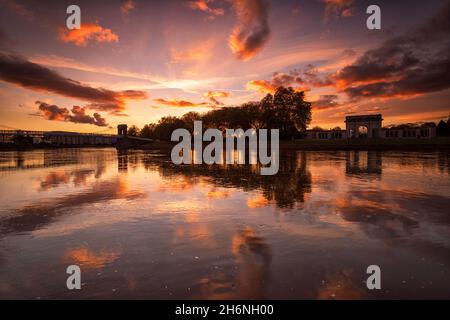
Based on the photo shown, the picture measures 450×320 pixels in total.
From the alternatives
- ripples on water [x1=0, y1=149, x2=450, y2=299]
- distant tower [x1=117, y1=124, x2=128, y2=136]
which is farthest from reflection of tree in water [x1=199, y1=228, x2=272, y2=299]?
distant tower [x1=117, y1=124, x2=128, y2=136]

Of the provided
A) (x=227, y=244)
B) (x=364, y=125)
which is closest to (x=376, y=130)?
(x=364, y=125)

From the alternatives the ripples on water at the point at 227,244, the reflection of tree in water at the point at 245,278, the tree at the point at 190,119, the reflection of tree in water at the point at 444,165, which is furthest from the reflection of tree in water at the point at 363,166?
the tree at the point at 190,119

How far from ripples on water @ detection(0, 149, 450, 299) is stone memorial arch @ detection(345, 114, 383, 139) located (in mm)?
85497

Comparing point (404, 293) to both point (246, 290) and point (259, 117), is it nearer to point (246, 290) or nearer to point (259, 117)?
point (246, 290)

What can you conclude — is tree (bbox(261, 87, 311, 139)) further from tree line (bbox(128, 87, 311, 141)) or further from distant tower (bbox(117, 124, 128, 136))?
distant tower (bbox(117, 124, 128, 136))

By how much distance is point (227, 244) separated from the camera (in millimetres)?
6211

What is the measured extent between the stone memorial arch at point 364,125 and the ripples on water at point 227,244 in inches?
3366

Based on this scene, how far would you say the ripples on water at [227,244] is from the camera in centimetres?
442

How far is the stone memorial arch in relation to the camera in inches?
3458

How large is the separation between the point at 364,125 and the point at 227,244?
94.7 m

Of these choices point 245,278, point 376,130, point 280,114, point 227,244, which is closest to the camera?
point 245,278

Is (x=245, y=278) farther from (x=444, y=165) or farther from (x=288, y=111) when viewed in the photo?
(x=288, y=111)
